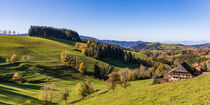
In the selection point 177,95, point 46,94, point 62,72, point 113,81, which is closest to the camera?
point 177,95

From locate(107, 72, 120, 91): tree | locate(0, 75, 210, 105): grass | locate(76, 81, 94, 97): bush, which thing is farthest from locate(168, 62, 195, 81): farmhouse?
locate(76, 81, 94, 97): bush

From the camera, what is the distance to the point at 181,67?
61.4 metres

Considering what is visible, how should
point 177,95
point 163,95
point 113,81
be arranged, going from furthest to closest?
point 113,81 < point 163,95 < point 177,95

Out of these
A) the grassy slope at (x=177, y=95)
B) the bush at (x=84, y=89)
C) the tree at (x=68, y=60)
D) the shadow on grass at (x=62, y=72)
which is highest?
the grassy slope at (x=177, y=95)

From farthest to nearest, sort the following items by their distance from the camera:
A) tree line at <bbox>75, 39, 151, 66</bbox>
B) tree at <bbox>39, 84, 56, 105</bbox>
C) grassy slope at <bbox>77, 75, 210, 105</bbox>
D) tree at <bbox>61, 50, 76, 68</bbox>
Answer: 1. tree line at <bbox>75, 39, 151, 66</bbox>
2. tree at <bbox>61, 50, 76, 68</bbox>
3. tree at <bbox>39, 84, 56, 105</bbox>
4. grassy slope at <bbox>77, 75, 210, 105</bbox>

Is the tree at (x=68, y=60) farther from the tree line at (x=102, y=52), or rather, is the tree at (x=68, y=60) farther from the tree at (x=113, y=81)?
the tree at (x=113, y=81)

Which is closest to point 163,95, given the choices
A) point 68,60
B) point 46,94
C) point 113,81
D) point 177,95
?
point 177,95

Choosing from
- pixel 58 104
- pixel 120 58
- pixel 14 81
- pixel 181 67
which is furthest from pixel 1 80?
pixel 120 58

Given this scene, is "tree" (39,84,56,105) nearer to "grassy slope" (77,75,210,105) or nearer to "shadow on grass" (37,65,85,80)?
"grassy slope" (77,75,210,105)

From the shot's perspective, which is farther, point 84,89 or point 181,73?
point 181,73

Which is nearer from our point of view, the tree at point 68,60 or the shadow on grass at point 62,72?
the shadow on grass at point 62,72

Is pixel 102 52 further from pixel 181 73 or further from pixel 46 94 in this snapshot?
pixel 46 94

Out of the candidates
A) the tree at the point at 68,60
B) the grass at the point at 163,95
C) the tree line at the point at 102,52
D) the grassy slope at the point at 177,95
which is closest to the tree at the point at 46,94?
the grass at the point at 163,95

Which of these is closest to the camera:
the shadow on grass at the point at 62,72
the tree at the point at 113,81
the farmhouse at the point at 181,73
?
the tree at the point at 113,81
